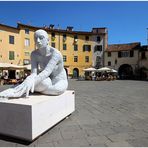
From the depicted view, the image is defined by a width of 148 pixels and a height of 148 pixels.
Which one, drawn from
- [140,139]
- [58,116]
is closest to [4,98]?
[58,116]

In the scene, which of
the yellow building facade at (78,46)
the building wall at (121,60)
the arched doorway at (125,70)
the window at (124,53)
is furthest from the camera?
the arched doorway at (125,70)

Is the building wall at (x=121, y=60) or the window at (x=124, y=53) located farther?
the window at (x=124, y=53)

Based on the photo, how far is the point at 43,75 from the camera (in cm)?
389

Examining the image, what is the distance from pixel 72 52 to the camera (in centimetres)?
3744

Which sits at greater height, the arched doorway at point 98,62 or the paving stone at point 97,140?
the arched doorway at point 98,62

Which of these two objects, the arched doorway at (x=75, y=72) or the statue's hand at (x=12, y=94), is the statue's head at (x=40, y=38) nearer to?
the statue's hand at (x=12, y=94)

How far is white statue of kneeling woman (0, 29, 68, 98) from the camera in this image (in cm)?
365

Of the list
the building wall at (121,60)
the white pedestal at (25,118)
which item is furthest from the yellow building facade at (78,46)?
the white pedestal at (25,118)

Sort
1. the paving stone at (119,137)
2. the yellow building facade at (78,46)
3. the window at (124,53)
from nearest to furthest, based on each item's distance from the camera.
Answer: the paving stone at (119,137), the window at (124,53), the yellow building facade at (78,46)

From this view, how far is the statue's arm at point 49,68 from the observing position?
152 inches

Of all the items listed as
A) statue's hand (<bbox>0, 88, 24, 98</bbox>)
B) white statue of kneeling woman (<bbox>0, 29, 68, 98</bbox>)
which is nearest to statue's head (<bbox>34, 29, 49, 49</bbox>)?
white statue of kneeling woman (<bbox>0, 29, 68, 98</bbox>)

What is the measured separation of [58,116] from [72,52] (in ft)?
111

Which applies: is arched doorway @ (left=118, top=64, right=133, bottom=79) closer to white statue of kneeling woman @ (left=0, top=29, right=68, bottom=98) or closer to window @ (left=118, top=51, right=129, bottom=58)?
window @ (left=118, top=51, right=129, bottom=58)

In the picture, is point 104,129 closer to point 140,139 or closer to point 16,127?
point 140,139
